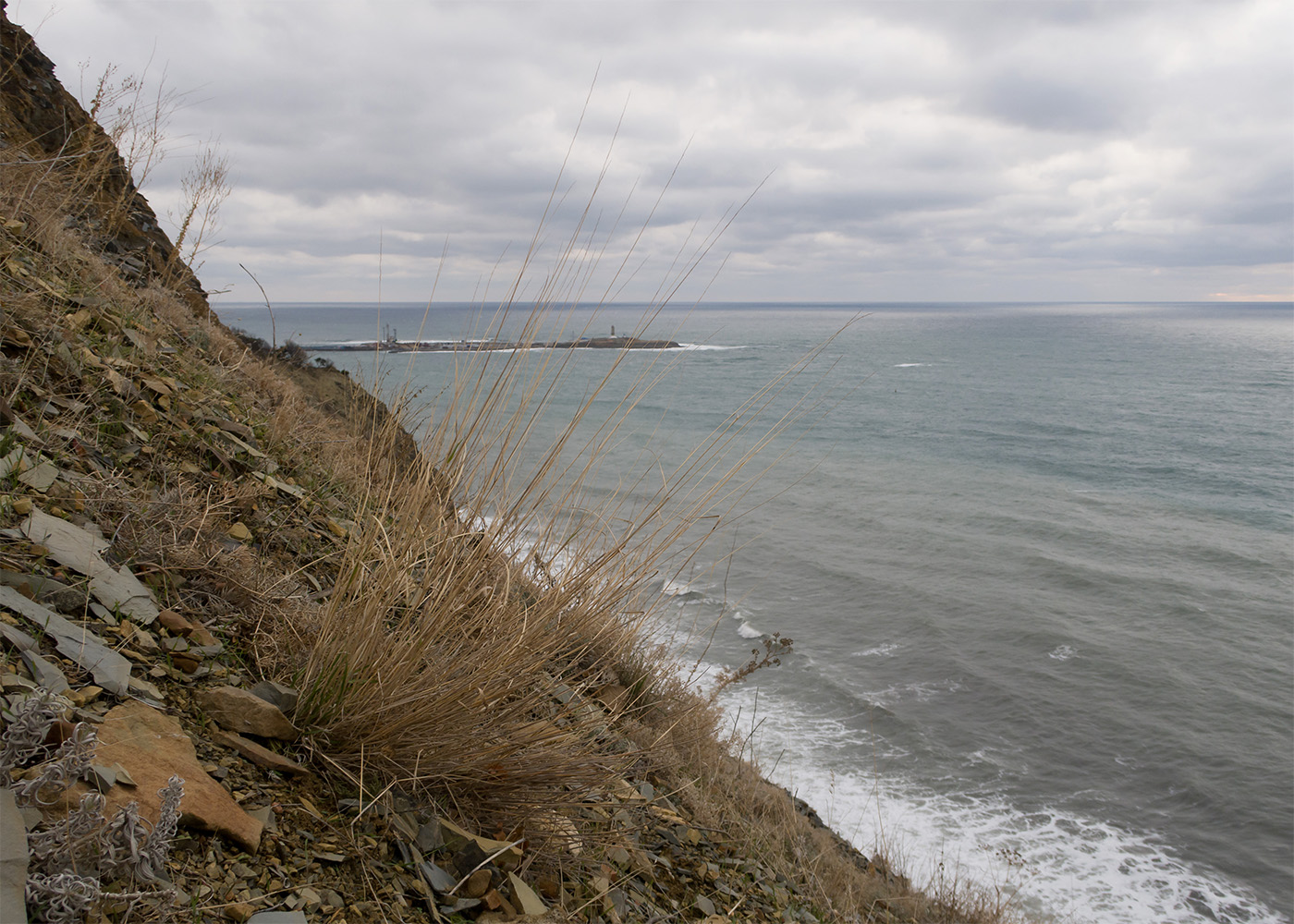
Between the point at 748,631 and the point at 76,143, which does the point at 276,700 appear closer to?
the point at 76,143

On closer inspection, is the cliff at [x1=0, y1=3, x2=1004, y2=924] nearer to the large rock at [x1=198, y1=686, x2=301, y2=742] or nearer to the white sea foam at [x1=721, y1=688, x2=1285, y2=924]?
the large rock at [x1=198, y1=686, x2=301, y2=742]

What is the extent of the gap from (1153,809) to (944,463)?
16.1 metres

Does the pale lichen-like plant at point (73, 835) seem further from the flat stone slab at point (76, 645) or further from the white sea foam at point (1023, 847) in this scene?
the white sea foam at point (1023, 847)

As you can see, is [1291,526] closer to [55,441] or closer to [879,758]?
[879,758]

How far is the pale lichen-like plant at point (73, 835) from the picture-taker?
1084mm

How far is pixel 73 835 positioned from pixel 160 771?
Answer: 0.98ft

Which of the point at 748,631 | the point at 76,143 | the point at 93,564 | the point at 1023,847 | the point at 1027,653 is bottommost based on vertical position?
the point at 1023,847

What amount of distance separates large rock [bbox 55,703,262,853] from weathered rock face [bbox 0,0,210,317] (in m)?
4.64

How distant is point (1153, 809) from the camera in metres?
7.63

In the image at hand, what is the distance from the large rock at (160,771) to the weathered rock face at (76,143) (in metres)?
4.64

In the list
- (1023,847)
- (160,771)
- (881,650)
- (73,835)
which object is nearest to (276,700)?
(160,771)

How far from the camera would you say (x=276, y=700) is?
1.83 m

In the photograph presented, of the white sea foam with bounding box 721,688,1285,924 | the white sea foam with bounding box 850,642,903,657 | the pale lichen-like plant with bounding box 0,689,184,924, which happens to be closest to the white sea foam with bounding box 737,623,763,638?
the white sea foam with bounding box 850,642,903,657

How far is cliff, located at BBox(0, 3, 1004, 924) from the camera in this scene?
4.38 ft
